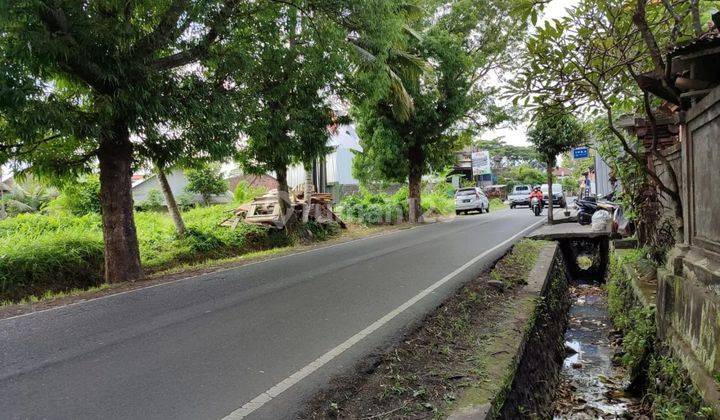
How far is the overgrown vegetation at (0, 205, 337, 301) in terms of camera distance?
10.3m

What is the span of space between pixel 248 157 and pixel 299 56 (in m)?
3.55

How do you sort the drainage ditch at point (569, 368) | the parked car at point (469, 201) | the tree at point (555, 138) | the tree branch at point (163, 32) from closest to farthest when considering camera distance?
the drainage ditch at point (569, 368), the tree branch at point (163, 32), the tree at point (555, 138), the parked car at point (469, 201)

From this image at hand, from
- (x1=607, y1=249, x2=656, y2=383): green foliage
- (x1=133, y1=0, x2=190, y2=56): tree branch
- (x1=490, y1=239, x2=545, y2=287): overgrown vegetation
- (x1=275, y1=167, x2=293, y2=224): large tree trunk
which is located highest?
(x1=133, y1=0, x2=190, y2=56): tree branch

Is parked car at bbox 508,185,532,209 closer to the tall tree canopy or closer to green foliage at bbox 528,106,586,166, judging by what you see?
green foliage at bbox 528,106,586,166

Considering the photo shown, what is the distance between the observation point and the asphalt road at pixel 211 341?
3.65 meters

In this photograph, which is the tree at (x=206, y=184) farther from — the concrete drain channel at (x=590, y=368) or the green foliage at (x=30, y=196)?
the concrete drain channel at (x=590, y=368)

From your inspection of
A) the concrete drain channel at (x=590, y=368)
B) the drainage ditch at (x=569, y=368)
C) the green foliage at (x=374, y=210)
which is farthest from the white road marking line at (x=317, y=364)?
the green foliage at (x=374, y=210)

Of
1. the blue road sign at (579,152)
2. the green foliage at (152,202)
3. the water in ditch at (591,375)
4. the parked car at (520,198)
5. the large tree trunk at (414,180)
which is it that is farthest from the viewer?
the parked car at (520,198)

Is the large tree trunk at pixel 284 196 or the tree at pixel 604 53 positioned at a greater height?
the tree at pixel 604 53

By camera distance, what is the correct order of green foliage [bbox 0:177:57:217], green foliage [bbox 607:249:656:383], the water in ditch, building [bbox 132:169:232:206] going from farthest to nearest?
building [bbox 132:169:232:206], green foliage [bbox 0:177:57:217], green foliage [bbox 607:249:656:383], the water in ditch

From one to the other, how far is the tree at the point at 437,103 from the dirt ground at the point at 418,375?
13893 millimetres

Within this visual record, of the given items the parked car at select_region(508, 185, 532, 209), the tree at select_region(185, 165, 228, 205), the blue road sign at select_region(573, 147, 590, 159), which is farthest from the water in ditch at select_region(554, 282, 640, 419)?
the parked car at select_region(508, 185, 532, 209)

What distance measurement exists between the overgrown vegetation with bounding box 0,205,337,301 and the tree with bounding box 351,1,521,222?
17.8ft

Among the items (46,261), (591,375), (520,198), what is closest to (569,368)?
(591,375)
